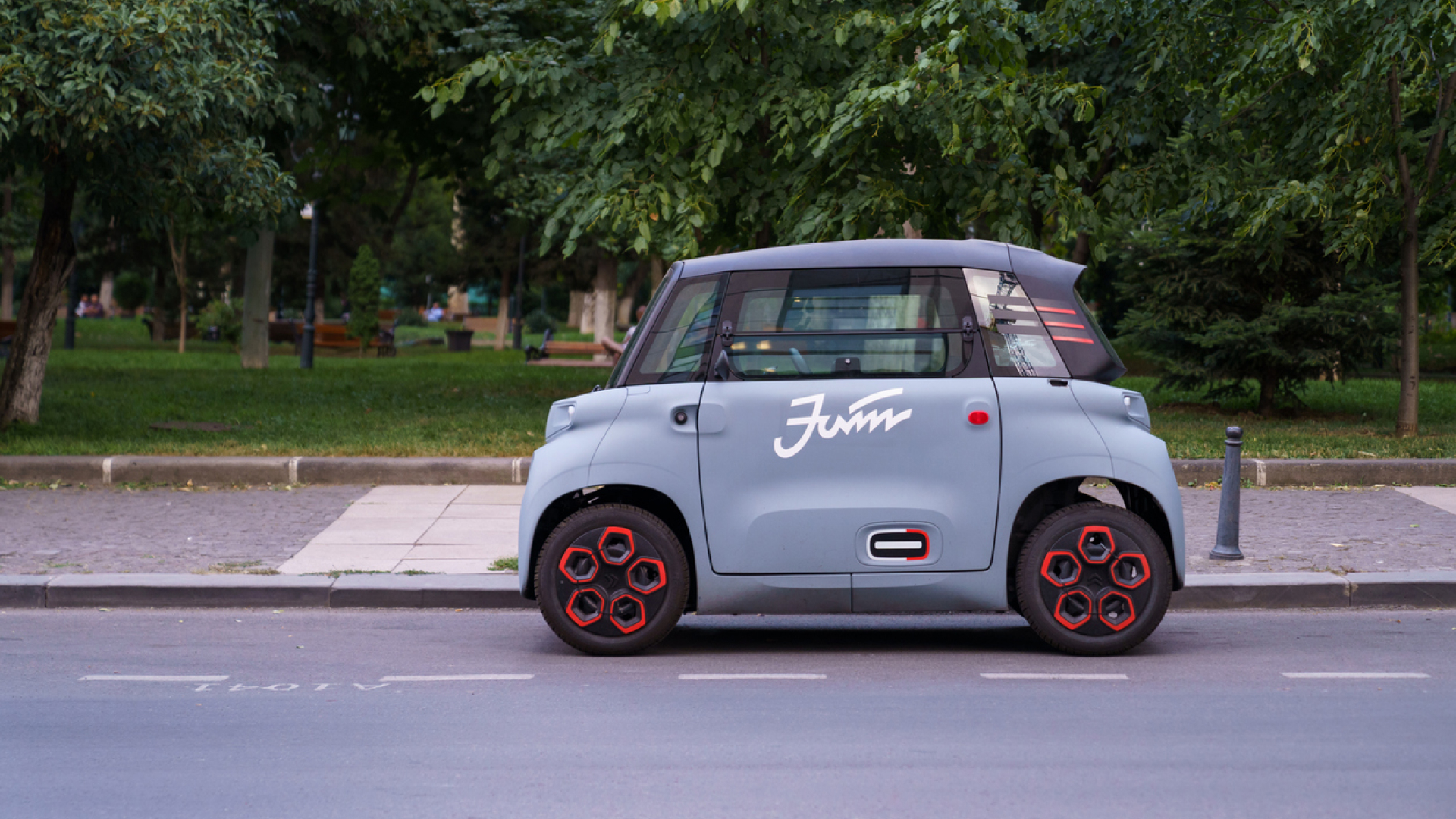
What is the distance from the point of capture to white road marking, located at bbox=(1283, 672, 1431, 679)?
19.7 ft

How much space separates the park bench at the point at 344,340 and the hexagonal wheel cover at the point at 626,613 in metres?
31.7

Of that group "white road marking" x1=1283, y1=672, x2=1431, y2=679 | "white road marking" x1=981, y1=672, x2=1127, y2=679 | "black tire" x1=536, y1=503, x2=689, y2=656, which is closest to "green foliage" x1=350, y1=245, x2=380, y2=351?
"black tire" x1=536, y1=503, x2=689, y2=656

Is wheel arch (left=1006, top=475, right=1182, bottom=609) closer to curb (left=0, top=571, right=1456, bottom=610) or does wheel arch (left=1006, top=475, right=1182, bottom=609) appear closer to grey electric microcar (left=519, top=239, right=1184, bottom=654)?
grey electric microcar (left=519, top=239, right=1184, bottom=654)

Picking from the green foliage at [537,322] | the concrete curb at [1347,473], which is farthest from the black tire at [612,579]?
the green foliage at [537,322]

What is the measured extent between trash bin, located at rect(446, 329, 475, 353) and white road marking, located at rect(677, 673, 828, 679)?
35392mm

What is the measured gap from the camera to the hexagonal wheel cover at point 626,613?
20.7 ft

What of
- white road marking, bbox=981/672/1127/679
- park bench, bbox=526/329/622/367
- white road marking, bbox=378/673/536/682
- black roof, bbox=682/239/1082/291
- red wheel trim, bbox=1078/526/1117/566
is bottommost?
white road marking, bbox=378/673/536/682

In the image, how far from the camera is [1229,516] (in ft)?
27.1

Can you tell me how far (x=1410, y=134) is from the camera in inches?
539

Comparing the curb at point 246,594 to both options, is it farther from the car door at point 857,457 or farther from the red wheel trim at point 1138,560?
the red wheel trim at point 1138,560

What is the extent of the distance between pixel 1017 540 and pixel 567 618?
2122mm

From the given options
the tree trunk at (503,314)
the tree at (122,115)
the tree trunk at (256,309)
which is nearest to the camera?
the tree at (122,115)

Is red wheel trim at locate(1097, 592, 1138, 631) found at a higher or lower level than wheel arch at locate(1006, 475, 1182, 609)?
lower

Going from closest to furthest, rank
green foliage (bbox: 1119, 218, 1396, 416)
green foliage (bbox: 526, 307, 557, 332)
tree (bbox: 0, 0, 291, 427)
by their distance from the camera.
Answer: tree (bbox: 0, 0, 291, 427)
green foliage (bbox: 1119, 218, 1396, 416)
green foliage (bbox: 526, 307, 557, 332)
